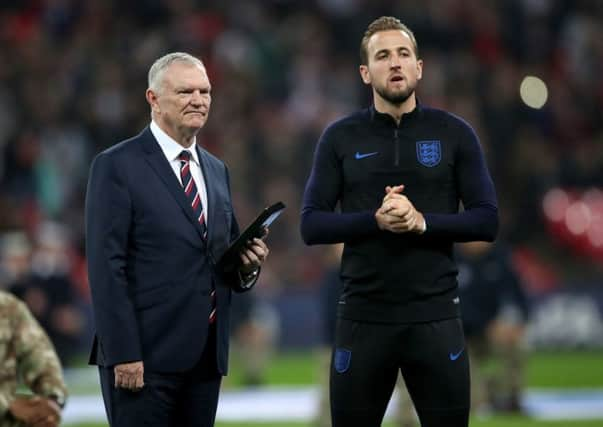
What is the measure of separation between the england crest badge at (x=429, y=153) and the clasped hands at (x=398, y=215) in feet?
0.79

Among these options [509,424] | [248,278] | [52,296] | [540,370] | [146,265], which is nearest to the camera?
[146,265]

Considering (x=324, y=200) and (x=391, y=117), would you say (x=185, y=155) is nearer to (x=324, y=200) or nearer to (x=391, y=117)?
(x=324, y=200)

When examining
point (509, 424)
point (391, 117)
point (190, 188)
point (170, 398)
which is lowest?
point (509, 424)

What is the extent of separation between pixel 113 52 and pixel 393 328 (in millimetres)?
14259

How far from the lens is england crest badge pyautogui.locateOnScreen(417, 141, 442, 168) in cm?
599

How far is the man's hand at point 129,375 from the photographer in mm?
5773

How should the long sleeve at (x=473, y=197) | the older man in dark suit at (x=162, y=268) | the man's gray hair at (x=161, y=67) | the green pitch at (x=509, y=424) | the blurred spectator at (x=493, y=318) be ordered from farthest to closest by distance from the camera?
the blurred spectator at (x=493, y=318) → the green pitch at (x=509, y=424) → the man's gray hair at (x=161, y=67) → the long sleeve at (x=473, y=197) → the older man in dark suit at (x=162, y=268)

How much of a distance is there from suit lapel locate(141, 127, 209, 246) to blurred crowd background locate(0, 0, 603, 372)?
1086cm

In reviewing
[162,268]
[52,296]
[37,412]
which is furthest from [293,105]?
[162,268]

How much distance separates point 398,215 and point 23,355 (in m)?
2.18

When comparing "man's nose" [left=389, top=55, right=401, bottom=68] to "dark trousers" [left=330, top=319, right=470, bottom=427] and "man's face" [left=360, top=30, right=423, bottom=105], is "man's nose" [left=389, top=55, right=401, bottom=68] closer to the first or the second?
"man's face" [left=360, top=30, right=423, bottom=105]

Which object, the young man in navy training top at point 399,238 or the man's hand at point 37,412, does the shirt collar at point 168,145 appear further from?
the man's hand at point 37,412

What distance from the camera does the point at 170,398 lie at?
19.6ft

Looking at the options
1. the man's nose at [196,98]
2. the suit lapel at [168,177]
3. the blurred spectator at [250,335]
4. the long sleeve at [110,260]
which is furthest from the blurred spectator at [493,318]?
the long sleeve at [110,260]
